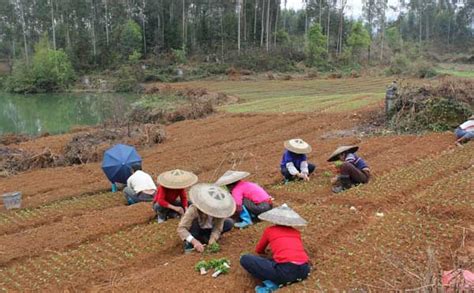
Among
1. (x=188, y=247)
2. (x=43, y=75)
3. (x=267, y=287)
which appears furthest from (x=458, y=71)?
(x=267, y=287)

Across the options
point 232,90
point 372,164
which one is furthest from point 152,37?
point 372,164

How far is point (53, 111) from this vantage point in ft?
135

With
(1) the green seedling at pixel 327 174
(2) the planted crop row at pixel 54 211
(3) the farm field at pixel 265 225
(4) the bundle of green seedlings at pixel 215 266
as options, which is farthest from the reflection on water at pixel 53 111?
(4) the bundle of green seedlings at pixel 215 266

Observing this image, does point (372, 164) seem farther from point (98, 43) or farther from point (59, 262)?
point (98, 43)

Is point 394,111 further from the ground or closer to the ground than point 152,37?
closer to the ground

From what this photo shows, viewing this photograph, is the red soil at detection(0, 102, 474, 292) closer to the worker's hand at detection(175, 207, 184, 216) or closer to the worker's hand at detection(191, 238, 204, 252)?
the worker's hand at detection(191, 238, 204, 252)

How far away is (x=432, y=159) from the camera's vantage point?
42.0 feet

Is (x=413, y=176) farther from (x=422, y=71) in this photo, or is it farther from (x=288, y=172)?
(x=422, y=71)

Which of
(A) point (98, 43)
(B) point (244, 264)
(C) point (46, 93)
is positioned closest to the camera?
(B) point (244, 264)

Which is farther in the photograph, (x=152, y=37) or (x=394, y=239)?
(x=152, y=37)

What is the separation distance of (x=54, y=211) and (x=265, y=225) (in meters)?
5.53

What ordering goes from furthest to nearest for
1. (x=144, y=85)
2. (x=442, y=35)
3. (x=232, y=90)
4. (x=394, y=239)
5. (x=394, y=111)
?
(x=442, y=35)
(x=144, y=85)
(x=232, y=90)
(x=394, y=111)
(x=394, y=239)

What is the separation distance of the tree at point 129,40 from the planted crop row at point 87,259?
61500mm

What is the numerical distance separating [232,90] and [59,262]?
117 feet
